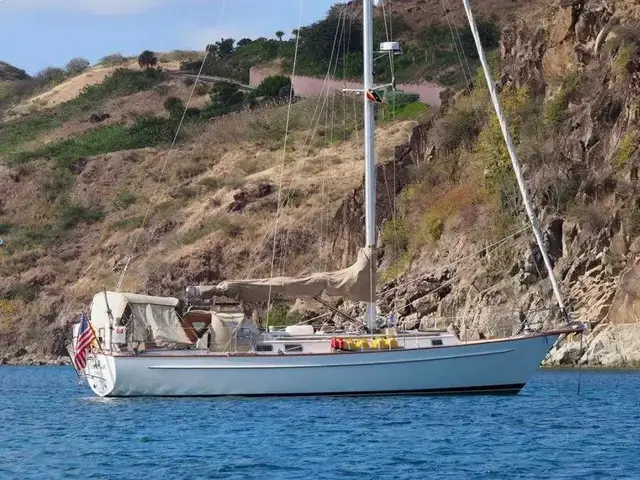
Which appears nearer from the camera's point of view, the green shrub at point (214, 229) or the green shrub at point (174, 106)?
the green shrub at point (214, 229)

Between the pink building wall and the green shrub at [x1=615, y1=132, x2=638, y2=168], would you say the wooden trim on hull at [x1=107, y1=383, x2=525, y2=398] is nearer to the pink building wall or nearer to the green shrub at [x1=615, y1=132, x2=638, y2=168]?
the green shrub at [x1=615, y1=132, x2=638, y2=168]

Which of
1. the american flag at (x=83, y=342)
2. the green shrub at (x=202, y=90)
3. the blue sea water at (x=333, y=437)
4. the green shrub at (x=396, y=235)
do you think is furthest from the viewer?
the green shrub at (x=202, y=90)

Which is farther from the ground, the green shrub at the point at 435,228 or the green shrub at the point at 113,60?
the green shrub at the point at 113,60

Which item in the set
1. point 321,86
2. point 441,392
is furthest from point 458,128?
point 441,392

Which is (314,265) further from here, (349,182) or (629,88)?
(629,88)

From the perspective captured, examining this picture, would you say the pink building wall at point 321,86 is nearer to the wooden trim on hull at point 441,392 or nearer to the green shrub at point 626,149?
the green shrub at point 626,149

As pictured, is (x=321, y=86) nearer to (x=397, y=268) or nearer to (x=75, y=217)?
(x=75, y=217)

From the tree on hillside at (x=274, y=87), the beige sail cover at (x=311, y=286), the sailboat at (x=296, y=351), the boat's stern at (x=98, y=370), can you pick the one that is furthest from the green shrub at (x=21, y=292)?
the beige sail cover at (x=311, y=286)

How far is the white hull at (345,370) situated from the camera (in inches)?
1606

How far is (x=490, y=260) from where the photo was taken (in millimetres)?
63594

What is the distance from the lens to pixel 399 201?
2970 inches

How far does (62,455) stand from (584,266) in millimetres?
32650

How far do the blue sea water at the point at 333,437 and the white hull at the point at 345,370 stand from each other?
436 mm

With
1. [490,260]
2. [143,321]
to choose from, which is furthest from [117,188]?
[143,321]
